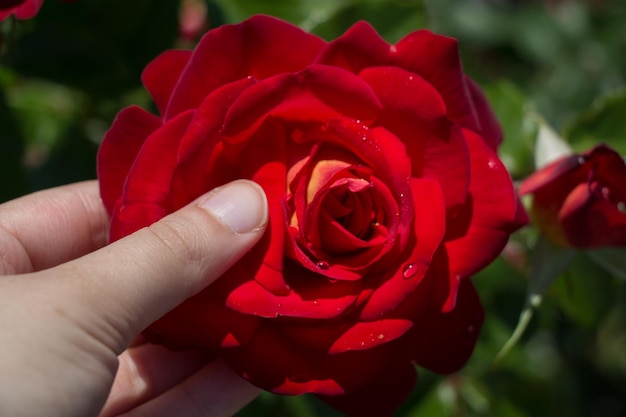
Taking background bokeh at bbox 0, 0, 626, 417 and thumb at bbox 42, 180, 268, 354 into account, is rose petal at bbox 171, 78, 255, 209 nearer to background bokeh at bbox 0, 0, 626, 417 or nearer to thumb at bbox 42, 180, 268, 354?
thumb at bbox 42, 180, 268, 354

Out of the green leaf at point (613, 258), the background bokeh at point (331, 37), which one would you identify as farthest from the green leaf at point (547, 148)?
the green leaf at point (613, 258)

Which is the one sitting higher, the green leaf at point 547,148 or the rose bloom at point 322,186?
the rose bloom at point 322,186

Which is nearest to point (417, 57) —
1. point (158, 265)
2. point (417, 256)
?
point (417, 256)

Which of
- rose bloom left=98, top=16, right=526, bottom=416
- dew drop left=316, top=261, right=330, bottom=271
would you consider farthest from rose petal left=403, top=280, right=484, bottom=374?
dew drop left=316, top=261, right=330, bottom=271

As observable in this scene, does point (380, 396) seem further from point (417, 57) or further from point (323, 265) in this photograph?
point (417, 57)

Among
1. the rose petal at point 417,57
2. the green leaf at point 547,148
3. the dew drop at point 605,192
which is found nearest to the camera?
the rose petal at point 417,57

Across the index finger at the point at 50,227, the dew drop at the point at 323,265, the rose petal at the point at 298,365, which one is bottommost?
the rose petal at the point at 298,365

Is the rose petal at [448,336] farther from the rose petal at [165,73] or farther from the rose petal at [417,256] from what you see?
the rose petal at [165,73]

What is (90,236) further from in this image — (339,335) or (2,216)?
(339,335)
